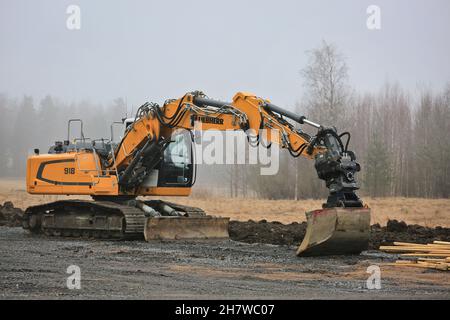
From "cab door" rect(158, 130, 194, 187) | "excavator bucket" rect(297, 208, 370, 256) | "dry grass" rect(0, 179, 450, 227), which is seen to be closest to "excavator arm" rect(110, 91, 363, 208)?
"excavator bucket" rect(297, 208, 370, 256)

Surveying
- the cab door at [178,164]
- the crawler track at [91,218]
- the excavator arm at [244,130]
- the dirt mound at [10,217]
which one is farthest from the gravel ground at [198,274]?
the dirt mound at [10,217]

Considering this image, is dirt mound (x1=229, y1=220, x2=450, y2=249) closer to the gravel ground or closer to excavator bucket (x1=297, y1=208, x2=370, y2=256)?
the gravel ground

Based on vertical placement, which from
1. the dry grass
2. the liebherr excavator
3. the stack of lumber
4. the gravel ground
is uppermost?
the liebherr excavator

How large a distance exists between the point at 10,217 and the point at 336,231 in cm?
1463

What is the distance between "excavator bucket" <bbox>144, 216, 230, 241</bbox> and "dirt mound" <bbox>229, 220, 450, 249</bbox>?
0.56 meters

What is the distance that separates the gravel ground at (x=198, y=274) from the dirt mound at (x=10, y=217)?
697cm

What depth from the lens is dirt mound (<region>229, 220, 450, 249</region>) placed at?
16.7m

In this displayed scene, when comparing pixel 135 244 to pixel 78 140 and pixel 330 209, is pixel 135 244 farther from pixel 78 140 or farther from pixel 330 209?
pixel 330 209

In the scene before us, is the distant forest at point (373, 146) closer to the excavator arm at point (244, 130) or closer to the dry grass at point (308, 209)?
the dry grass at point (308, 209)

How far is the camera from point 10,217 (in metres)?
24.4

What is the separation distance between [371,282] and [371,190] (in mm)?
33672

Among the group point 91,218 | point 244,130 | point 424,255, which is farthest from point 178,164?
point 424,255

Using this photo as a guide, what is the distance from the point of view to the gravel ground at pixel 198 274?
9.17 m
